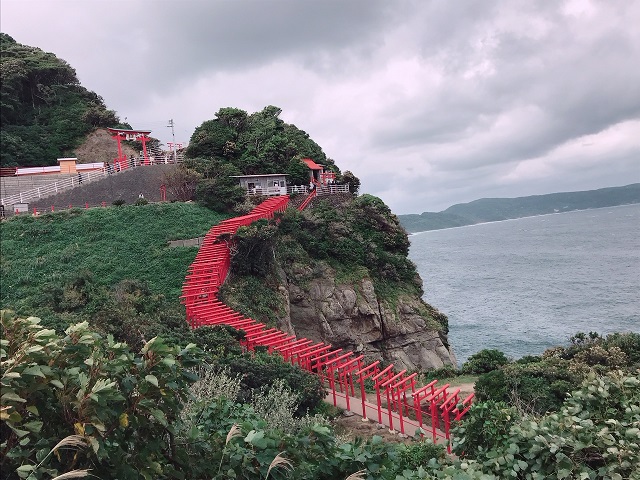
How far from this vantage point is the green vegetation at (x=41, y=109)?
39.9m

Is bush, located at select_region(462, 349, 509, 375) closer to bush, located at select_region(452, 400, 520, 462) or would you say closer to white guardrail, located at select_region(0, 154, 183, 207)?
bush, located at select_region(452, 400, 520, 462)

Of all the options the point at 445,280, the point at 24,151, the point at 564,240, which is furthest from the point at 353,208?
the point at 564,240

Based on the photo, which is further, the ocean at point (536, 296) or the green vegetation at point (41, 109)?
the ocean at point (536, 296)

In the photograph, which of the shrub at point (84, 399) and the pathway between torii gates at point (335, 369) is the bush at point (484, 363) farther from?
the shrub at point (84, 399)

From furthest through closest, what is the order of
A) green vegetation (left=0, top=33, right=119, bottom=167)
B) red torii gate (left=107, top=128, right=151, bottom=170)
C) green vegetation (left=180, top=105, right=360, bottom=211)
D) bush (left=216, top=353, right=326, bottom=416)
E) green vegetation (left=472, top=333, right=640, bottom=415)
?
green vegetation (left=0, top=33, right=119, bottom=167) < red torii gate (left=107, top=128, right=151, bottom=170) < green vegetation (left=180, top=105, right=360, bottom=211) < green vegetation (left=472, top=333, right=640, bottom=415) < bush (left=216, top=353, right=326, bottom=416)

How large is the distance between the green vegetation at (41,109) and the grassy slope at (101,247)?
1807 centimetres

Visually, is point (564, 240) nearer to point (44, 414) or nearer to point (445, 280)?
point (445, 280)

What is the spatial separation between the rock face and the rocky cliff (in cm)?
5

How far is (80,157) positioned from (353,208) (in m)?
26.1

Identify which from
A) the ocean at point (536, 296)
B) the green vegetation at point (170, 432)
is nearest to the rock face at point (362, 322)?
the ocean at point (536, 296)

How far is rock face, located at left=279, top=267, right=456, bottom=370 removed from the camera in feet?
81.0

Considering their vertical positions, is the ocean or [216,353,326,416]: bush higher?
[216,353,326,416]: bush

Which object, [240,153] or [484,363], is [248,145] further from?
[484,363]

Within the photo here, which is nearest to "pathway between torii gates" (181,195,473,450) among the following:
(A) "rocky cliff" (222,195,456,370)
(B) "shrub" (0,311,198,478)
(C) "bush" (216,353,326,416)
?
(C) "bush" (216,353,326,416)
